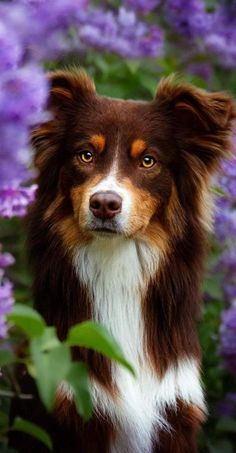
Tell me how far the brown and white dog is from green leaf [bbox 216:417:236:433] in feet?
1.64

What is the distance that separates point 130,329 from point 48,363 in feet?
5.70

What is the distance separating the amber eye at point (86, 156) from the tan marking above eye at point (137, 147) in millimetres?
169

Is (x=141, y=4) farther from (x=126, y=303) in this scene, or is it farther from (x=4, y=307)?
(x=4, y=307)

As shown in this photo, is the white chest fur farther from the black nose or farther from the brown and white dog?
the black nose

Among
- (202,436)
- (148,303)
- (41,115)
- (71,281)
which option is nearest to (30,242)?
(71,281)

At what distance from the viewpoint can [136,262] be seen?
13.8ft

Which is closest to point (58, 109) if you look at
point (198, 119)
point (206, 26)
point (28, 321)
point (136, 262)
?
point (198, 119)

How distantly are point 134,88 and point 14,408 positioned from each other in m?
1.99

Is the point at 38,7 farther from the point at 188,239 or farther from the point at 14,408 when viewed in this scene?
the point at 14,408

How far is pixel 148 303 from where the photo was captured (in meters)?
4.25

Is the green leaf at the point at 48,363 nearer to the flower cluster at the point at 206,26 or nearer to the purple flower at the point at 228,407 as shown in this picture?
the purple flower at the point at 228,407

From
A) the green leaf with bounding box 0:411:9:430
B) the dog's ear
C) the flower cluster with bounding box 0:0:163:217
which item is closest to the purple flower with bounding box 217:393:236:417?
the green leaf with bounding box 0:411:9:430

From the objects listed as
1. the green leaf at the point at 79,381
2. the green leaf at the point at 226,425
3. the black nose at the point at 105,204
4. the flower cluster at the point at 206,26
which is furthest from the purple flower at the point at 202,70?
the green leaf at the point at 79,381

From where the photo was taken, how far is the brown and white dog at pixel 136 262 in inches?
163
